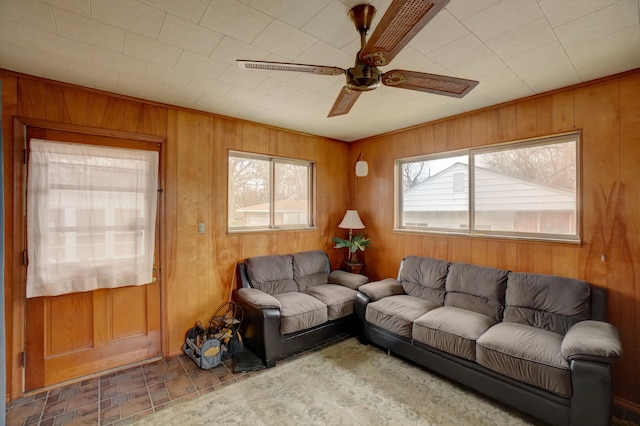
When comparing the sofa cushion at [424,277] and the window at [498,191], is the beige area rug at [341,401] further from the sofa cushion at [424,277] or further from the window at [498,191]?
the window at [498,191]

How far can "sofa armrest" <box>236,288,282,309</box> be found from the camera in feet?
9.27

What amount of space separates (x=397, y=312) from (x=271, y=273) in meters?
1.53

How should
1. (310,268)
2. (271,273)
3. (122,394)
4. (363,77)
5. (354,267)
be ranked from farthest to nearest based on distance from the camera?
(354,267), (310,268), (271,273), (122,394), (363,77)

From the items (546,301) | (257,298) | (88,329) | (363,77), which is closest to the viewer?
(363,77)

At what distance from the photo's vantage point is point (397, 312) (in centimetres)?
288

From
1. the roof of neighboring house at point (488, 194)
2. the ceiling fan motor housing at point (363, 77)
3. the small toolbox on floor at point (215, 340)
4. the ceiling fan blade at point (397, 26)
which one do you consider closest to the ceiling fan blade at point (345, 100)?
the ceiling fan motor housing at point (363, 77)

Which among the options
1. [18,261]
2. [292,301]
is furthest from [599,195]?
[18,261]

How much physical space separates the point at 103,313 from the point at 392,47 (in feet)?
10.7

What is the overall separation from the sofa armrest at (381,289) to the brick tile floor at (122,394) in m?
1.39

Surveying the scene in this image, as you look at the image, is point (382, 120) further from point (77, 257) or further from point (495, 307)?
point (77, 257)

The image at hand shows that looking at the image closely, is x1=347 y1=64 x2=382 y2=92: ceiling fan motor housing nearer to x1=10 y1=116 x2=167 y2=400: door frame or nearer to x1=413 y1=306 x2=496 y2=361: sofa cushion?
x1=413 y1=306 x2=496 y2=361: sofa cushion

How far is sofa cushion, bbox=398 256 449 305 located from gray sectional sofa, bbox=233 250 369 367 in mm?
557

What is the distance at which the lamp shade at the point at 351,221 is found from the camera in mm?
4230

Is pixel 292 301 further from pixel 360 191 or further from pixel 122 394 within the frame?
pixel 360 191
